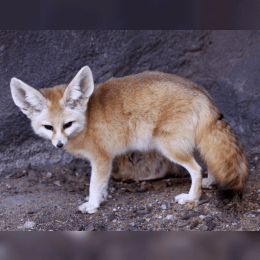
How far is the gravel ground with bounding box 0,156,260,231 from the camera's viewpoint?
2.62m

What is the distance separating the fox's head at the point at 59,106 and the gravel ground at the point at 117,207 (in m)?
0.72

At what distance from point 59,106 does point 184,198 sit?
144cm

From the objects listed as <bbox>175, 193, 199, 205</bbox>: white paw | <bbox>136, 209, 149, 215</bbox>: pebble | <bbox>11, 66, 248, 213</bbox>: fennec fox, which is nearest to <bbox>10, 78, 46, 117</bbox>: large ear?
<bbox>11, 66, 248, 213</bbox>: fennec fox

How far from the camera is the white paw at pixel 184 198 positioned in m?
2.94

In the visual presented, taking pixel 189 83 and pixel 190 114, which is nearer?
pixel 190 114

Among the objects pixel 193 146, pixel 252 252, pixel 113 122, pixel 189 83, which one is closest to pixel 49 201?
pixel 113 122

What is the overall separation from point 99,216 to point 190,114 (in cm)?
126

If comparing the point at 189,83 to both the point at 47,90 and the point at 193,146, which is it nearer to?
the point at 193,146

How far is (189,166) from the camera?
2.94m

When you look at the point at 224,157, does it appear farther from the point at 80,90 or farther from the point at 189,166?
the point at 80,90

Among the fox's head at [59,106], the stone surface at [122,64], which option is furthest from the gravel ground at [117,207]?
the fox's head at [59,106]

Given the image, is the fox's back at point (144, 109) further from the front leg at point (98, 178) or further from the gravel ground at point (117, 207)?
the gravel ground at point (117, 207)

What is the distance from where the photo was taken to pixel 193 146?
2.90m

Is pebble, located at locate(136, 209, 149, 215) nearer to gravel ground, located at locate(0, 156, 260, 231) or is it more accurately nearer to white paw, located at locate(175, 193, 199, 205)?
gravel ground, located at locate(0, 156, 260, 231)
